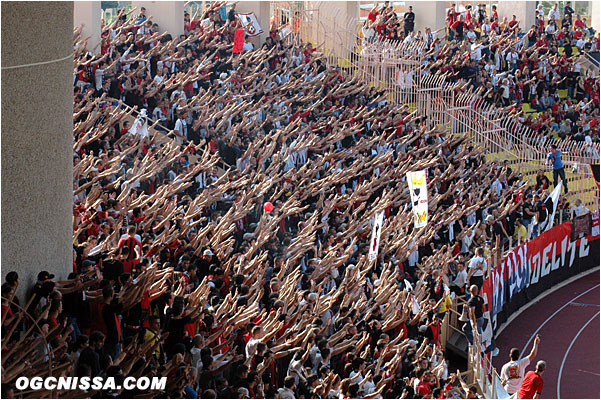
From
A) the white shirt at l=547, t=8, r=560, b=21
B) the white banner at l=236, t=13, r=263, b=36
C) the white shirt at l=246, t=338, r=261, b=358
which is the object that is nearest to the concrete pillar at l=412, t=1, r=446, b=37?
the white shirt at l=547, t=8, r=560, b=21

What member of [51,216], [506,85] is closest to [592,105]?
→ [506,85]

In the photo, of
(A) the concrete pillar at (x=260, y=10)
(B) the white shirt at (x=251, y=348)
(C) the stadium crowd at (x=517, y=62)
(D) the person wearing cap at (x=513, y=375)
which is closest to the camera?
(B) the white shirt at (x=251, y=348)

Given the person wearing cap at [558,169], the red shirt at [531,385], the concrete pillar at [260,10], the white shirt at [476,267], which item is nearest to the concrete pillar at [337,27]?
the concrete pillar at [260,10]

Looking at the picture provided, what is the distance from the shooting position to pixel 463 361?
50.0ft

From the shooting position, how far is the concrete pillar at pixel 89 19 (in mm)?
23078

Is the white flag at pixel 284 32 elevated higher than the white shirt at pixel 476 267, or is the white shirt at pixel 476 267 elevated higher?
the white flag at pixel 284 32

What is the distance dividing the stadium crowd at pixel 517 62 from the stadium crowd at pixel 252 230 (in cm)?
417

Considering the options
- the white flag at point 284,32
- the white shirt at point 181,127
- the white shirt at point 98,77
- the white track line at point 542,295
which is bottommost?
the white track line at point 542,295

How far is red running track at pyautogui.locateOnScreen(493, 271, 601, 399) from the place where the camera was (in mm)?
16250

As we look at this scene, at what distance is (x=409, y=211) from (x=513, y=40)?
15807 millimetres

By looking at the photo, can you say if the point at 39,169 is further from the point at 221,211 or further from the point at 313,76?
the point at 313,76

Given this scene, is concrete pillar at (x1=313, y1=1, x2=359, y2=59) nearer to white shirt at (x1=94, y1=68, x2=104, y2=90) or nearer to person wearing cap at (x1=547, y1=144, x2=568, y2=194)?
person wearing cap at (x1=547, y1=144, x2=568, y2=194)

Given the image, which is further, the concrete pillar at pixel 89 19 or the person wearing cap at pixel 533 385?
the concrete pillar at pixel 89 19

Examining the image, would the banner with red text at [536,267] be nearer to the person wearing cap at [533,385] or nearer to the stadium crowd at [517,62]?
the person wearing cap at [533,385]
